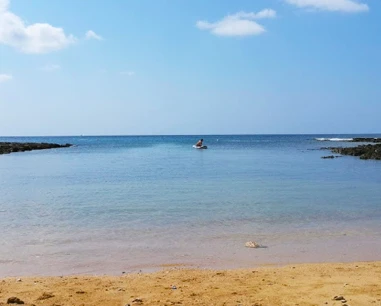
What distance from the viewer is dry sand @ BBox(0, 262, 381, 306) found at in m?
6.66

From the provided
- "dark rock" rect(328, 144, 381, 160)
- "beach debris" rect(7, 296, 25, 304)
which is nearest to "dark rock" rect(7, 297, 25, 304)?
"beach debris" rect(7, 296, 25, 304)

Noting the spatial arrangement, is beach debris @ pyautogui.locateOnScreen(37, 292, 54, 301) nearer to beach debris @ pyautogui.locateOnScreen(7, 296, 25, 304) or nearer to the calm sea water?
beach debris @ pyautogui.locateOnScreen(7, 296, 25, 304)

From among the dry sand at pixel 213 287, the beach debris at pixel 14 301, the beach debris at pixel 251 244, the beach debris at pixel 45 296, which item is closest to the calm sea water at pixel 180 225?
the beach debris at pixel 251 244

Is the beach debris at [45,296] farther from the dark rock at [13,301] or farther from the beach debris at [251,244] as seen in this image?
the beach debris at [251,244]

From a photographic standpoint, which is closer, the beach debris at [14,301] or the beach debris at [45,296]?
the beach debris at [14,301]

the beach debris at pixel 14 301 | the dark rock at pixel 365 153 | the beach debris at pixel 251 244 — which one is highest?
the dark rock at pixel 365 153

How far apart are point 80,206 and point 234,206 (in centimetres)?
584

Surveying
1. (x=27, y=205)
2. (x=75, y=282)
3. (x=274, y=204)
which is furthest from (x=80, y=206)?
(x=75, y=282)

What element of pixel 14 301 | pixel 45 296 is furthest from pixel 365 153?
pixel 14 301

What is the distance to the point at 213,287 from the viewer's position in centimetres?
740

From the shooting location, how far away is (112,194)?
19.9 metres

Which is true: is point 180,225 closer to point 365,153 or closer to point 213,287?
point 213,287

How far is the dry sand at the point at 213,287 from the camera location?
21.9 feet

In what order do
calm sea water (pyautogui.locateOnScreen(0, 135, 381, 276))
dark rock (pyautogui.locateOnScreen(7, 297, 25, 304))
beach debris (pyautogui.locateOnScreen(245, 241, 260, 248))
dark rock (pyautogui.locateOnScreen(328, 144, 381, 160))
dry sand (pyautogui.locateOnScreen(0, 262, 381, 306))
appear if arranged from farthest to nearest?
dark rock (pyautogui.locateOnScreen(328, 144, 381, 160)) < beach debris (pyautogui.locateOnScreen(245, 241, 260, 248)) < calm sea water (pyautogui.locateOnScreen(0, 135, 381, 276)) < dry sand (pyautogui.locateOnScreen(0, 262, 381, 306)) < dark rock (pyautogui.locateOnScreen(7, 297, 25, 304))
